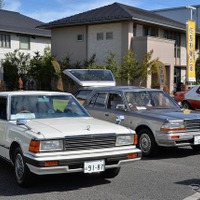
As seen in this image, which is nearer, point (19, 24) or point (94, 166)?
point (94, 166)

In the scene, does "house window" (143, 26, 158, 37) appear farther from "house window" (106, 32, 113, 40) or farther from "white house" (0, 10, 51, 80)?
"white house" (0, 10, 51, 80)

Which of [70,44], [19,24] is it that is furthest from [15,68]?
[19,24]

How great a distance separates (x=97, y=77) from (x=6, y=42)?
24816 millimetres

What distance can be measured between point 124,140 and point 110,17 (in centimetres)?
2186

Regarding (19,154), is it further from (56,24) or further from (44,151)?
(56,24)

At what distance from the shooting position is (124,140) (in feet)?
19.9

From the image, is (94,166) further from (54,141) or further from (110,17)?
(110,17)

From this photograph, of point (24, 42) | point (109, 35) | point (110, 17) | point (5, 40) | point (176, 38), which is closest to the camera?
point (110, 17)

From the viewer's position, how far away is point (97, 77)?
12.5 metres

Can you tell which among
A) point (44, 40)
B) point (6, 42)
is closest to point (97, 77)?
point (6, 42)

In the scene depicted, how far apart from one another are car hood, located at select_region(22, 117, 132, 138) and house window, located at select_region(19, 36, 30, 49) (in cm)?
3130

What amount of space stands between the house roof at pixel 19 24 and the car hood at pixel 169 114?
92.4ft

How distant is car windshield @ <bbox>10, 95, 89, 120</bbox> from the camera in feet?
21.9

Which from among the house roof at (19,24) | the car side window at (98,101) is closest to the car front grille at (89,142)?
the car side window at (98,101)
